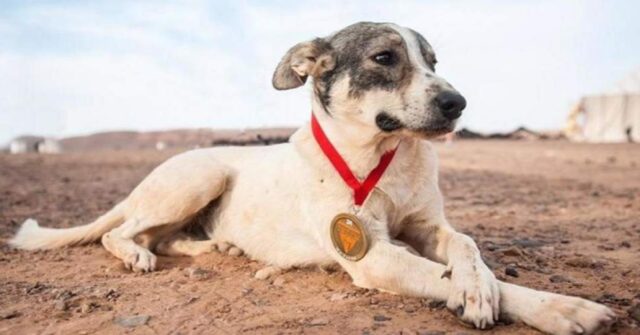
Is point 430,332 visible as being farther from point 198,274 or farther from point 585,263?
point 198,274

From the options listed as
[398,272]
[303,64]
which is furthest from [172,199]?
[398,272]

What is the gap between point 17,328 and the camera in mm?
3252

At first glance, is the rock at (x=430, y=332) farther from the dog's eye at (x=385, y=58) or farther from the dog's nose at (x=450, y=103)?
the dog's eye at (x=385, y=58)

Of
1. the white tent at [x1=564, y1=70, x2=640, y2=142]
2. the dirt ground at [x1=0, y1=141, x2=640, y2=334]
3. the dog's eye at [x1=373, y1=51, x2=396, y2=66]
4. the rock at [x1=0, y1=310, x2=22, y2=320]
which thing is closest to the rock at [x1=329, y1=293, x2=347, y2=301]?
the dirt ground at [x1=0, y1=141, x2=640, y2=334]

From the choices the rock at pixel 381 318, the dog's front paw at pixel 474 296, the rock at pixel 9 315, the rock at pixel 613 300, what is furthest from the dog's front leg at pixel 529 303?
the rock at pixel 9 315

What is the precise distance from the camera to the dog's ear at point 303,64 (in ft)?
13.3

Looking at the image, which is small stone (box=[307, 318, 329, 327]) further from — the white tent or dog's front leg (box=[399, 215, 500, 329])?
the white tent

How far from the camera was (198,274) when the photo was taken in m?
4.18

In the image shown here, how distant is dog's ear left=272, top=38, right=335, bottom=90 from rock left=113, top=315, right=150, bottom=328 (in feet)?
5.47

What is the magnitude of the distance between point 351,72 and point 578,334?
1.92 m

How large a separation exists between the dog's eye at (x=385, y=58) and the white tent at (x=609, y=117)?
2410 cm

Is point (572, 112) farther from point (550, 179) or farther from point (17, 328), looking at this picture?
point (17, 328)

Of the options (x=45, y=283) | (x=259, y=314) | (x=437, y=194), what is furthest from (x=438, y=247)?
(x=45, y=283)

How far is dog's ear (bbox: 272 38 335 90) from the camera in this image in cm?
405
